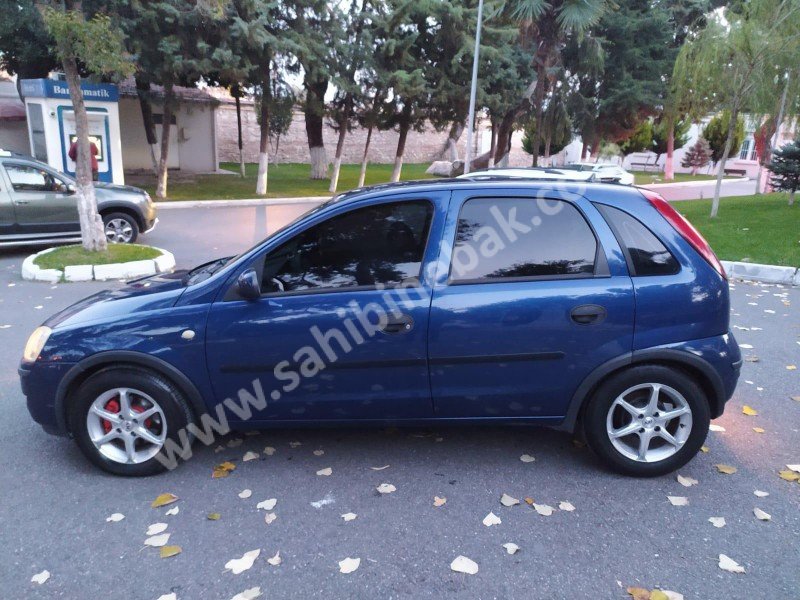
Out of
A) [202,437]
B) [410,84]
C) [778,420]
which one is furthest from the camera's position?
[410,84]

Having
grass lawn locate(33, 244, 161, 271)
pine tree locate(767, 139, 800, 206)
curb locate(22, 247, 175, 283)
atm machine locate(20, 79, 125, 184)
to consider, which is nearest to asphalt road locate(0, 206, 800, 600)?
curb locate(22, 247, 175, 283)

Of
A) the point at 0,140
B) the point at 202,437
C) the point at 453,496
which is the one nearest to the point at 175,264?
the point at 202,437

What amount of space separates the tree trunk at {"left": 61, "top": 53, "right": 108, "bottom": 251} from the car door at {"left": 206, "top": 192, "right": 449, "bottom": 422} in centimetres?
724

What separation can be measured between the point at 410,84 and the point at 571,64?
11.0 metres

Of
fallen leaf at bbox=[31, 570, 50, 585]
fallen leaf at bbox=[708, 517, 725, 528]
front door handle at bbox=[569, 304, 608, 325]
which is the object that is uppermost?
front door handle at bbox=[569, 304, 608, 325]

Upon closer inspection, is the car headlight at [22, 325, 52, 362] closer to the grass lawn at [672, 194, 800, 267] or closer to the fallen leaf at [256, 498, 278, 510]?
the fallen leaf at [256, 498, 278, 510]

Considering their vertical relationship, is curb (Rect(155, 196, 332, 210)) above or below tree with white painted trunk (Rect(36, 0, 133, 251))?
below

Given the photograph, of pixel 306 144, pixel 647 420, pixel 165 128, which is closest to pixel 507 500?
pixel 647 420

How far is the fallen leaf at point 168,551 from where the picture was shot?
2.84 m

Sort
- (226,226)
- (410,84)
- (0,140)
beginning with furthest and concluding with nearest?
(0,140) → (410,84) → (226,226)

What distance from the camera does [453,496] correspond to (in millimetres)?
3322

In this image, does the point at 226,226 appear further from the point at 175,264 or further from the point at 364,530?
the point at 364,530

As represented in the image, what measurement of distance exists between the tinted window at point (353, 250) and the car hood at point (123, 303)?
59 cm

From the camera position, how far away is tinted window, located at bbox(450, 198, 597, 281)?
11.1ft
